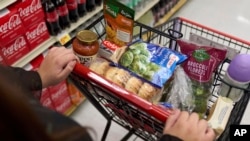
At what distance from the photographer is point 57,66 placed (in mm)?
1028

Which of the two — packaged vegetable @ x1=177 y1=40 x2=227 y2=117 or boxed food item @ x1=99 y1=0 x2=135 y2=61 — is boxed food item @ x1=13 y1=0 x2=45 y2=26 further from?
packaged vegetable @ x1=177 y1=40 x2=227 y2=117

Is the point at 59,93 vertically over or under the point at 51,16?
under

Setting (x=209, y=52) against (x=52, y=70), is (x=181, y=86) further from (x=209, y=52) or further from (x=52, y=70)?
(x=52, y=70)

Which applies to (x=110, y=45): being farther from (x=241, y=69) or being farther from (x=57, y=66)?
(x=241, y=69)

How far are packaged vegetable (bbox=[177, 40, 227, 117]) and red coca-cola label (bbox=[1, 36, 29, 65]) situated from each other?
815 millimetres

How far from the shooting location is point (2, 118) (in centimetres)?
58

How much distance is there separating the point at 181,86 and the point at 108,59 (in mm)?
258

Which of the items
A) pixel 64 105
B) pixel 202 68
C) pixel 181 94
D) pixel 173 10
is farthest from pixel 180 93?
pixel 173 10

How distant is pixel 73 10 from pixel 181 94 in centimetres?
93

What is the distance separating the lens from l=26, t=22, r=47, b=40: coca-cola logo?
5.08ft

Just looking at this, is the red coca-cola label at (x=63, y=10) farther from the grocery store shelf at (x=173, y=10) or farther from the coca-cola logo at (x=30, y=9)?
the grocery store shelf at (x=173, y=10)

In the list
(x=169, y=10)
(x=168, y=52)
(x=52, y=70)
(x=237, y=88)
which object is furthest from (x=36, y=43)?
(x=169, y=10)

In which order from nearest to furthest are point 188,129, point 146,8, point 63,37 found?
point 188,129 → point 63,37 → point 146,8

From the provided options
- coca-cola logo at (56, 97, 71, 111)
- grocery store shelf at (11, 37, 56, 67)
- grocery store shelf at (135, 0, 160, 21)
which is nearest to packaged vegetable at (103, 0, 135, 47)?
grocery store shelf at (11, 37, 56, 67)
